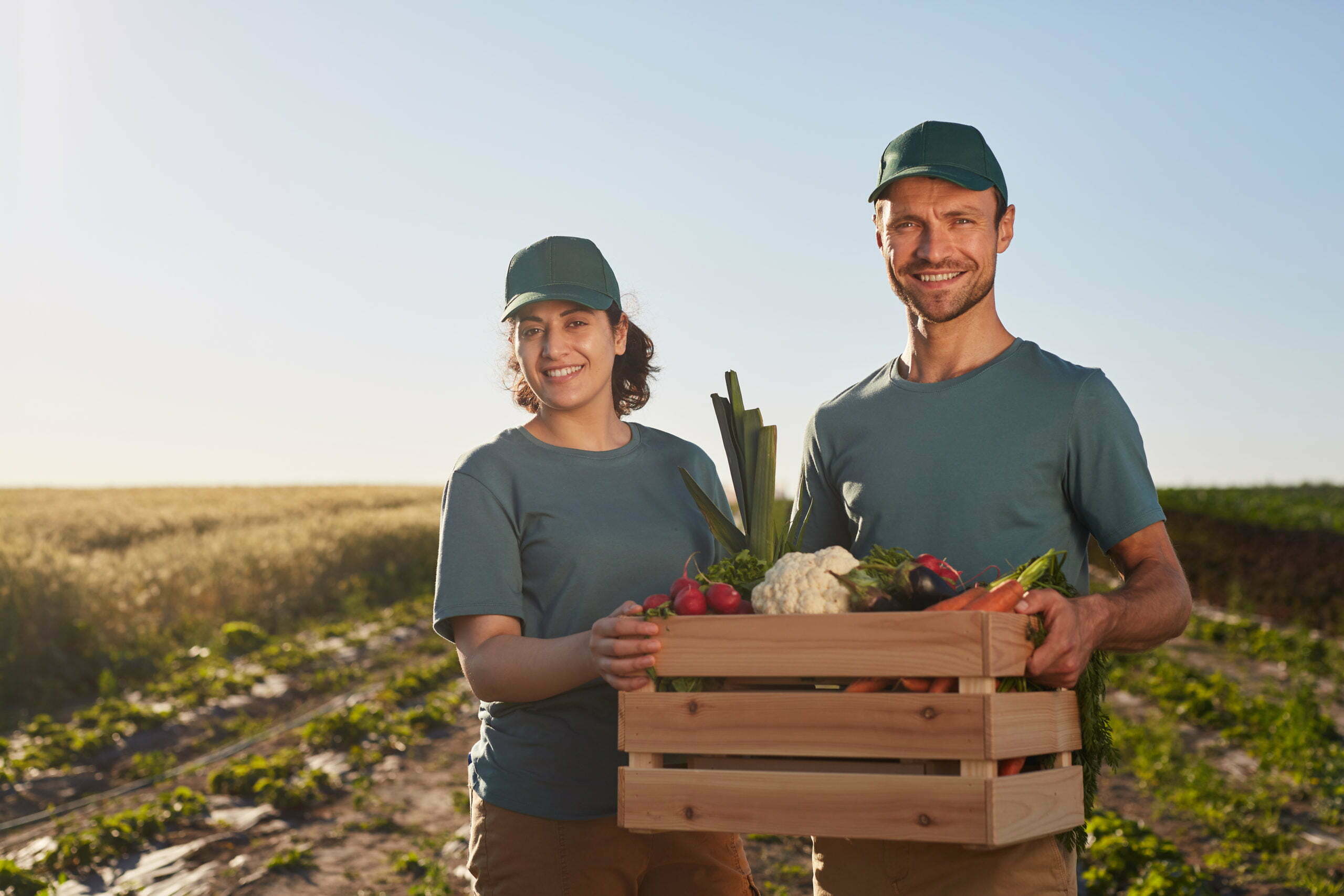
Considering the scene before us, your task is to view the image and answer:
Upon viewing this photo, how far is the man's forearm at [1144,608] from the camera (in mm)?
2391

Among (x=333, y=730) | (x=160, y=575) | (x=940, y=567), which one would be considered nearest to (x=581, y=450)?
(x=940, y=567)

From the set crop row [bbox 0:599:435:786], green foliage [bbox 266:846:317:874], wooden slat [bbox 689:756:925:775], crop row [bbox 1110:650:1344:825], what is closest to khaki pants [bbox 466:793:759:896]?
wooden slat [bbox 689:756:925:775]

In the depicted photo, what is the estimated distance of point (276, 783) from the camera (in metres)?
6.72

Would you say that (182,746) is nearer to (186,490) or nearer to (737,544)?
(737,544)

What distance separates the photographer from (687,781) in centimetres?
238

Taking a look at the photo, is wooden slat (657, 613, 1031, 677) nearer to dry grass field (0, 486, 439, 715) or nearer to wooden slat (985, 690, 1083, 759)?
wooden slat (985, 690, 1083, 759)

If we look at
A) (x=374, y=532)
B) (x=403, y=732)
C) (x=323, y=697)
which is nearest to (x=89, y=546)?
(x=374, y=532)

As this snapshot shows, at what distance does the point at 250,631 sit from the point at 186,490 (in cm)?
2018

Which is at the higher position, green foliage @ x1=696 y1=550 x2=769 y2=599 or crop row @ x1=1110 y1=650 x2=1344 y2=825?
green foliage @ x1=696 y1=550 x2=769 y2=599

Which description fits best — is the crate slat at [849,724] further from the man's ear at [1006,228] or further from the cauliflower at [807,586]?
the man's ear at [1006,228]

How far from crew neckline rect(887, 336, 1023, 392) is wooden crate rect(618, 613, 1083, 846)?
2.68 ft

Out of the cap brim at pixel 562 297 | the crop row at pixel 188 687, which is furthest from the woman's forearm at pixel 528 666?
the crop row at pixel 188 687

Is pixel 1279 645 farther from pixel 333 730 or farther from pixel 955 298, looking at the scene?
pixel 955 298

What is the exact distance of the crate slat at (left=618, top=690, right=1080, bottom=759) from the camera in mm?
2135
